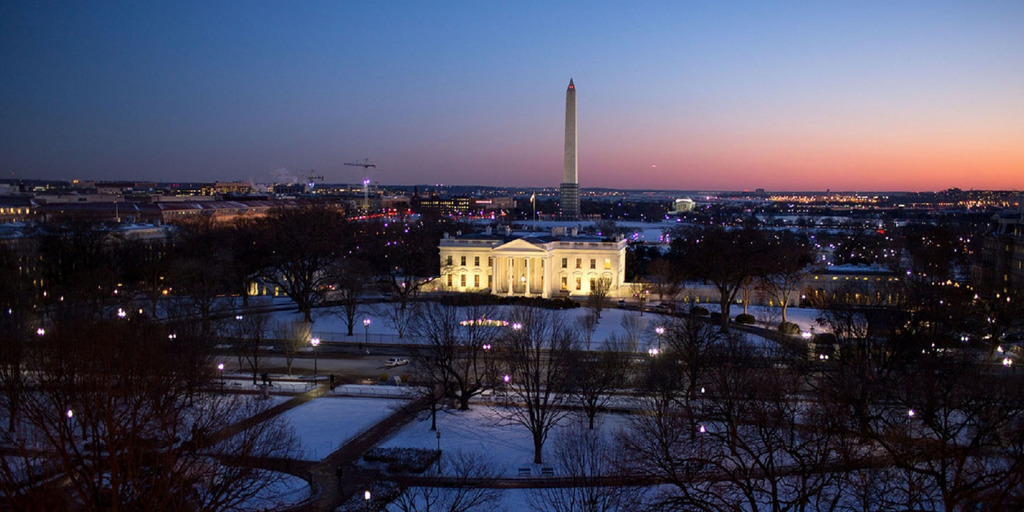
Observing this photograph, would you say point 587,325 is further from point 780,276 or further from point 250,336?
point 780,276

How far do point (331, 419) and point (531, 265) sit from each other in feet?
115

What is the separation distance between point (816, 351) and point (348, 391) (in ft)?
70.6

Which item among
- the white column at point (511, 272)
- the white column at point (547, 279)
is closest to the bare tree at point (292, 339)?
the white column at point (511, 272)

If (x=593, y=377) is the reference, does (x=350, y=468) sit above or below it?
below

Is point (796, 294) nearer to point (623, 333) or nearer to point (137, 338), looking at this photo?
point (623, 333)

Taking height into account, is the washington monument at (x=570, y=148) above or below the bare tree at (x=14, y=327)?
above

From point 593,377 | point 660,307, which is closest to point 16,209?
point 660,307

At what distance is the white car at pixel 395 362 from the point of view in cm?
3587

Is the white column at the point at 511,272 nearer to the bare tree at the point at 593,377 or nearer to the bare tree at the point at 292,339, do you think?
the bare tree at the point at 292,339

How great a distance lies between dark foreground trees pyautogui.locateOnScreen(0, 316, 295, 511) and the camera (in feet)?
43.8

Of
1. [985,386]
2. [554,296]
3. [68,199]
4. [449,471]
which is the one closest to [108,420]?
[449,471]

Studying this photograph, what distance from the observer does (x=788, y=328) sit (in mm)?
43562

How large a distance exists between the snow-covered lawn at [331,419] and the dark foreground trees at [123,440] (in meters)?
1.30

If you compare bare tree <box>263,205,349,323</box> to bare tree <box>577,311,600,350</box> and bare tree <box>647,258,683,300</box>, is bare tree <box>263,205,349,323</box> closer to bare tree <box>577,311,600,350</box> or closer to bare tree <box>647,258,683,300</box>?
bare tree <box>577,311,600,350</box>
